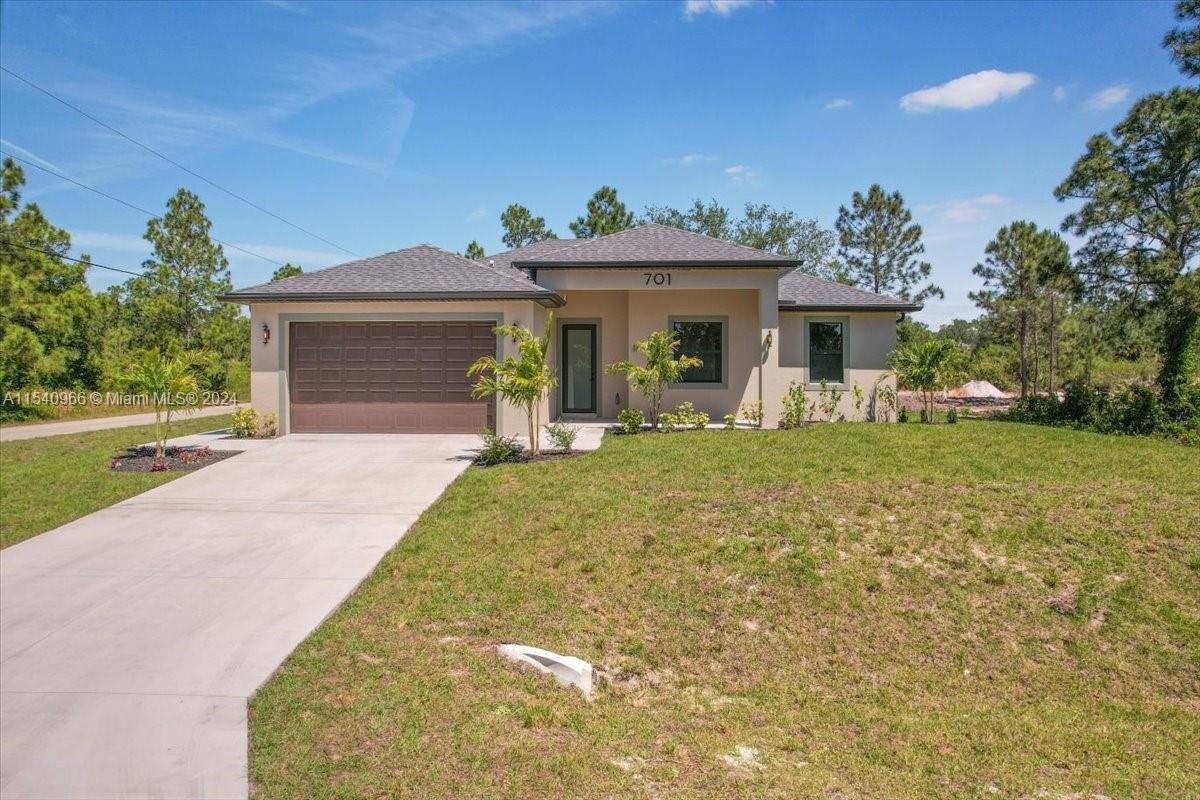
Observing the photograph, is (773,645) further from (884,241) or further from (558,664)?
(884,241)

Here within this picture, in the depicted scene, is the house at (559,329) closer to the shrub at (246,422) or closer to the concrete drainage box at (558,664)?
the shrub at (246,422)

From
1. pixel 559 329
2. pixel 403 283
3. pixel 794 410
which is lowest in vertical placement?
pixel 794 410

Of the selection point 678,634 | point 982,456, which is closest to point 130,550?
point 678,634

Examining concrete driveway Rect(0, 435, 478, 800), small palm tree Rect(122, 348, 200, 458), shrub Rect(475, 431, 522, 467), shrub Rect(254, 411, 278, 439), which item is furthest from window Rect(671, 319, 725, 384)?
small palm tree Rect(122, 348, 200, 458)

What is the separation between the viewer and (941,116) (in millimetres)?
14852

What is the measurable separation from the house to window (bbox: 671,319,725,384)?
2 cm

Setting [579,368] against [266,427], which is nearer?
[266,427]

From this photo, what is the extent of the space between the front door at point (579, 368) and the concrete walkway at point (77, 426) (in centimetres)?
1102

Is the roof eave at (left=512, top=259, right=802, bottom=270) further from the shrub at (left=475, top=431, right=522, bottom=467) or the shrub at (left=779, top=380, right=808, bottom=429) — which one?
the shrub at (left=475, top=431, right=522, bottom=467)

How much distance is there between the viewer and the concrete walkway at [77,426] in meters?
14.6

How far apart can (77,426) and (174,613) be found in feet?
47.0

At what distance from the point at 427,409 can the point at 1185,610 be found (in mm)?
11981

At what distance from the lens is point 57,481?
9.92m

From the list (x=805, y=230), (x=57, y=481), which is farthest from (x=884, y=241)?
(x=57, y=481)
